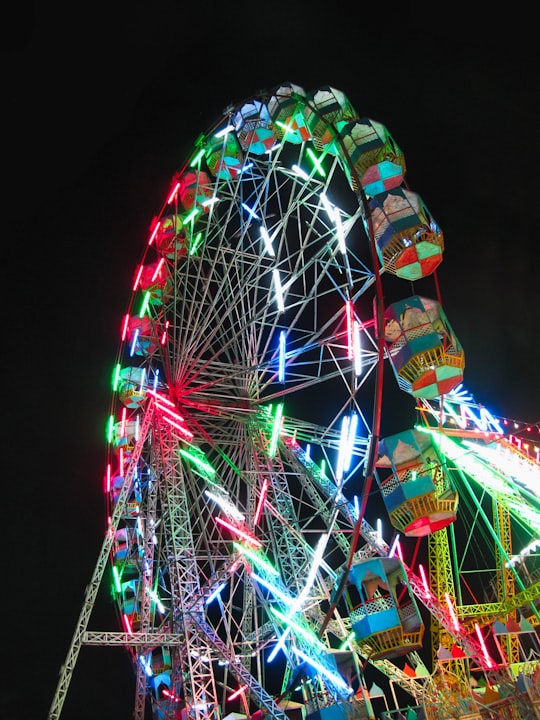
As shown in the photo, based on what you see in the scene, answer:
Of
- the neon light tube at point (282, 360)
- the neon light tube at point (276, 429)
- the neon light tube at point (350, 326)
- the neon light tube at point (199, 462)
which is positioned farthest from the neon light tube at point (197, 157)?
the neon light tube at point (199, 462)

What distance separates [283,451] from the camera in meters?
14.9

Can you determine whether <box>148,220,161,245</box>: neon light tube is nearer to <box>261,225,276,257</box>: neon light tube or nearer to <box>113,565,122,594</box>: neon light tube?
<box>261,225,276,257</box>: neon light tube

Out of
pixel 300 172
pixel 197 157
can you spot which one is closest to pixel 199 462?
pixel 300 172

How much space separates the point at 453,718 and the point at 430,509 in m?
3.24

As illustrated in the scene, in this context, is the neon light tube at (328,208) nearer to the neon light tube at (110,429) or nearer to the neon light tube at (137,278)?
the neon light tube at (137,278)

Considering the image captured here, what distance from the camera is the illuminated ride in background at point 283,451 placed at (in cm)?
1148

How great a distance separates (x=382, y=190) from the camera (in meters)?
13.1

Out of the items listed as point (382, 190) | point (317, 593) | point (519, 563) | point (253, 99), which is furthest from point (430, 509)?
point (519, 563)

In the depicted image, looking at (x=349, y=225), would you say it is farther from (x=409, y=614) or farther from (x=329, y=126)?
(x=409, y=614)

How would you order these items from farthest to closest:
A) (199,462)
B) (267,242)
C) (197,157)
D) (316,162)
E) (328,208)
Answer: (197,157) < (199,462) < (316,162) < (267,242) < (328,208)

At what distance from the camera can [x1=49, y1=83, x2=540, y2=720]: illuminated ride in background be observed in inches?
452

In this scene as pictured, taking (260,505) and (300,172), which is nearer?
(260,505)

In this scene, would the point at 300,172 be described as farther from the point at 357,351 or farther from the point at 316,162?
the point at 357,351

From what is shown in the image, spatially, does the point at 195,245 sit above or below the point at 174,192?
below
